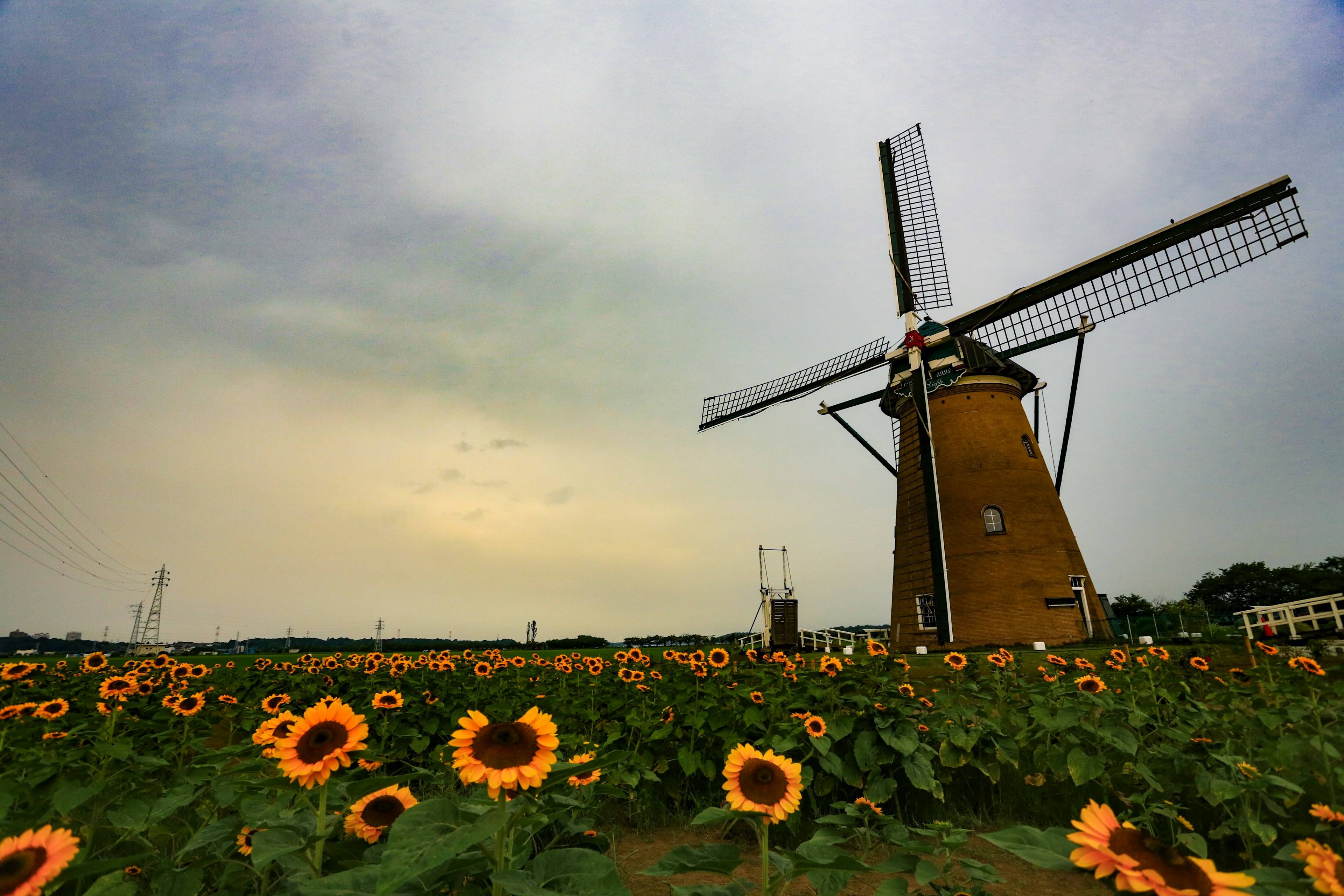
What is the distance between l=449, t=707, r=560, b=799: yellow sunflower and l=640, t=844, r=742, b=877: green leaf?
48cm

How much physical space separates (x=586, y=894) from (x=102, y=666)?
888 cm

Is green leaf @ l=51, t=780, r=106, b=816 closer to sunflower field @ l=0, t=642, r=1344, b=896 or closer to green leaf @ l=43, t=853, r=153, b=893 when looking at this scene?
sunflower field @ l=0, t=642, r=1344, b=896

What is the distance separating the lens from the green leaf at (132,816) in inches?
99.2

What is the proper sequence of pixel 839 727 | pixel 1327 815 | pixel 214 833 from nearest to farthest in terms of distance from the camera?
pixel 1327 815 → pixel 214 833 → pixel 839 727

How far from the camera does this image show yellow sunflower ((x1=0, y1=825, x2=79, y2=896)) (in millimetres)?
1413

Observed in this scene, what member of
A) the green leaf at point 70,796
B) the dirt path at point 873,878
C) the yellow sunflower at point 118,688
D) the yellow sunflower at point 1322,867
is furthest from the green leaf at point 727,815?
the yellow sunflower at point 118,688

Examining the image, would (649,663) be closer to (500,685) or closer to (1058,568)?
(500,685)

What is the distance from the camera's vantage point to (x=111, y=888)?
1.89 metres

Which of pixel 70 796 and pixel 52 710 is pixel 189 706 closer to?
pixel 52 710

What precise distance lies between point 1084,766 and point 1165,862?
3237 mm

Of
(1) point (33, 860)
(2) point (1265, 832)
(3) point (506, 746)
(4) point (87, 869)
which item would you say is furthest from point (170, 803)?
(2) point (1265, 832)

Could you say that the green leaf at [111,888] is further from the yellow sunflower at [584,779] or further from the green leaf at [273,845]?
the yellow sunflower at [584,779]

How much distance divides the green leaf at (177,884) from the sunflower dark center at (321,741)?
572 millimetres

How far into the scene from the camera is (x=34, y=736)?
4477mm
